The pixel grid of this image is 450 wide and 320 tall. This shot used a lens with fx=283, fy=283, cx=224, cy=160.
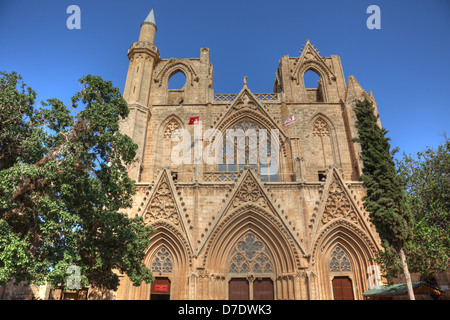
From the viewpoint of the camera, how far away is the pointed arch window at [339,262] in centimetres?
1580

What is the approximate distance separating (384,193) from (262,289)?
8.44 m

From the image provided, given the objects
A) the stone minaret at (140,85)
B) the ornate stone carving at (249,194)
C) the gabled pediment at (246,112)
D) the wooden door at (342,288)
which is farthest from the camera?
the gabled pediment at (246,112)

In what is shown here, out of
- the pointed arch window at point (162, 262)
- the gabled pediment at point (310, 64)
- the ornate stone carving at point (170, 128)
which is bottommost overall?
the pointed arch window at point (162, 262)

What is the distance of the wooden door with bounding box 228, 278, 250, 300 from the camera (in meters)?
15.6

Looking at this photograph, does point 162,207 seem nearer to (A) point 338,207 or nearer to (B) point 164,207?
(B) point 164,207

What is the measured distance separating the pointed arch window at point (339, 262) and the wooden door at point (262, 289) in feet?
11.8

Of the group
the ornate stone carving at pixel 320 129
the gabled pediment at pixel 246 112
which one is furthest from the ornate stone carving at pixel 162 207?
the ornate stone carving at pixel 320 129

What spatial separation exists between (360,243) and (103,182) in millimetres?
13639

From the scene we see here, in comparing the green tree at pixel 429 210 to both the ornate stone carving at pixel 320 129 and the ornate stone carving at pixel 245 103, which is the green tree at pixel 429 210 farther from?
the ornate stone carving at pixel 245 103

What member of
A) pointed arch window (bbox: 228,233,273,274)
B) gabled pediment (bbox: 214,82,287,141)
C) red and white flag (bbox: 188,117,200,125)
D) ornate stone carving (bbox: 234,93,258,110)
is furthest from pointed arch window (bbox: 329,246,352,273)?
red and white flag (bbox: 188,117,200,125)

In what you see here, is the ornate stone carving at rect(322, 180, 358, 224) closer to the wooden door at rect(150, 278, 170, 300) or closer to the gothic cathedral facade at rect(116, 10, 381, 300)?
the gothic cathedral facade at rect(116, 10, 381, 300)

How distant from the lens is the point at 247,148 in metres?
20.9
